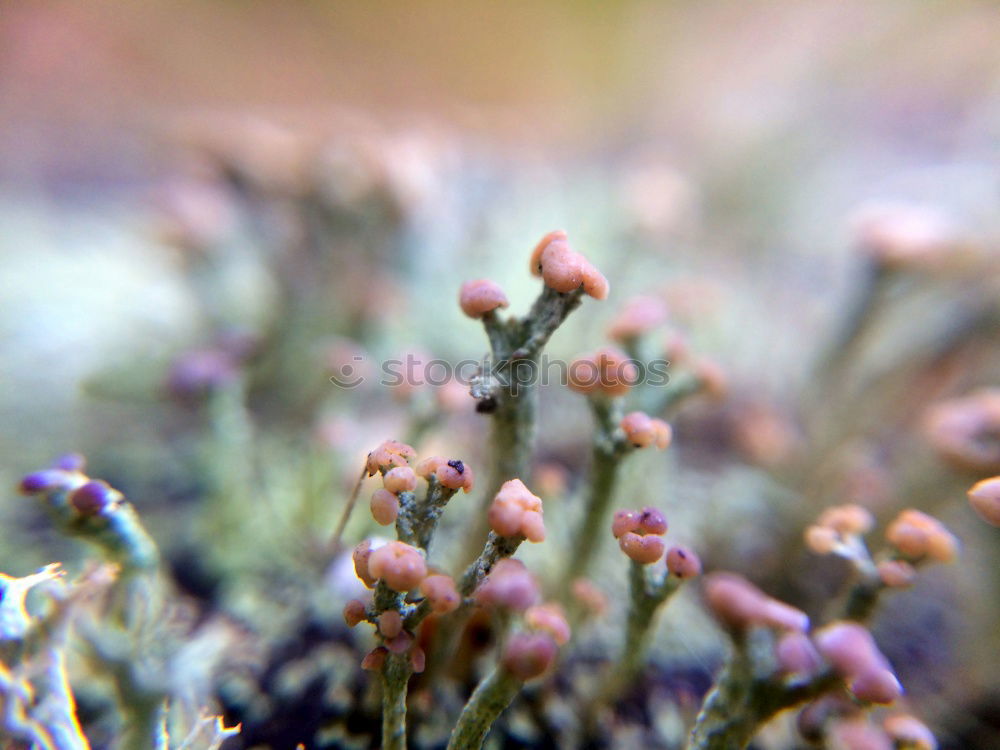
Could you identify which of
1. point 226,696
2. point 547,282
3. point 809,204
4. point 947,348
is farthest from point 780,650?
point 809,204

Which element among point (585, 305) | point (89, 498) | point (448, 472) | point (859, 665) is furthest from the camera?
point (585, 305)

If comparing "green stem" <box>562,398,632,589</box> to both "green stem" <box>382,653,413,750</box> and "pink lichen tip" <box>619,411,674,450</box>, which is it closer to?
"pink lichen tip" <box>619,411,674,450</box>

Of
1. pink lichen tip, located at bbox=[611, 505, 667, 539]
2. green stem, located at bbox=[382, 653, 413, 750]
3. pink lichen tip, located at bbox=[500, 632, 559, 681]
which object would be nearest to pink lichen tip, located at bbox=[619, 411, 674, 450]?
pink lichen tip, located at bbox=[611, 505, 667, 539]

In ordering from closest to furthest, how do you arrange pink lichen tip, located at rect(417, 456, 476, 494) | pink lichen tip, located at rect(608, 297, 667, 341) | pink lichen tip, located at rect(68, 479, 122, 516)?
pink lichen tip, located at rect(417, 456, 476, 494)
pink lichen tip, located at rect(68, 479, 122, 516)
pink lichen tip, located at rect(608, 297, 667, 341)

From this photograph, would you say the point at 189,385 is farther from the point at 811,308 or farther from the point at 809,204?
the point at 809,204

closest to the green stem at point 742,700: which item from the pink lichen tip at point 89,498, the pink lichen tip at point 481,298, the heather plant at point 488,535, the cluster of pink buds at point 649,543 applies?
the heather plant at point 488,535

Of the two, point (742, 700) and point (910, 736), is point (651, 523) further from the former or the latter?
point (910, 736)

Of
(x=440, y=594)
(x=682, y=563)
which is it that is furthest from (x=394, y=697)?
(x=682, y=563)

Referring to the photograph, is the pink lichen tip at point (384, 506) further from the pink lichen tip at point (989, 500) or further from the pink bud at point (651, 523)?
the pink lichen tip at point (989, 500)
